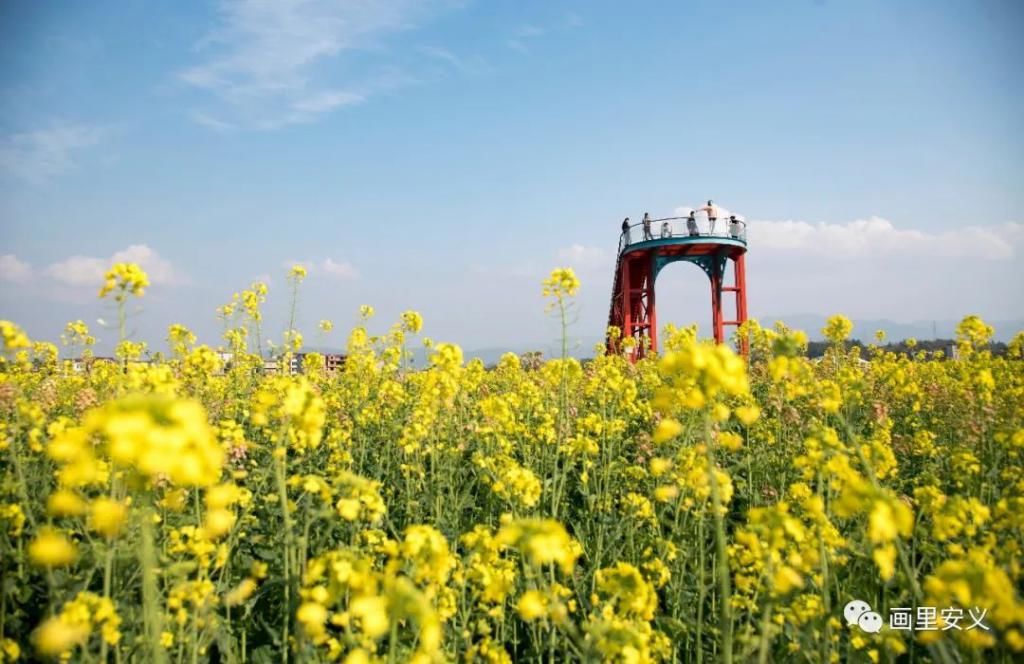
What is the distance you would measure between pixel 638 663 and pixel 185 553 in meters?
2.35

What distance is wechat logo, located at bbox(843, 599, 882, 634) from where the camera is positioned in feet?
9.15

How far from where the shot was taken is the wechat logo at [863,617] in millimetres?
2789

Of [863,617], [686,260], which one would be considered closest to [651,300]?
[686,260]

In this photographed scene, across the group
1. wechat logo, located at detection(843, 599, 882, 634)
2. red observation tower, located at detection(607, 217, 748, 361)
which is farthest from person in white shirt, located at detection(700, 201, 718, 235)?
wechat logo, located at detection(843, 599, 882, 634)

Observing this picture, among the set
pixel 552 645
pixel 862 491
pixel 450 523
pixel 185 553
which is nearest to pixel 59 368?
pixel 185 553

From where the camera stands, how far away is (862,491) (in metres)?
1.89

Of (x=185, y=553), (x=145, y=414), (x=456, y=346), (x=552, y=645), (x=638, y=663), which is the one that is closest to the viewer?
(x=145, y=414)

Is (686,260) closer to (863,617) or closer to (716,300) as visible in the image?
(716,300)

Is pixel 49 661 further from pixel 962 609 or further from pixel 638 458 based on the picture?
pixel 638 458

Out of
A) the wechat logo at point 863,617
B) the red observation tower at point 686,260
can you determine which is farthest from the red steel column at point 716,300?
the wechat logo at point 863,617

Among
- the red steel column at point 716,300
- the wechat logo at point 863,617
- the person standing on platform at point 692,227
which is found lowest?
the wechat logo at point 863,617

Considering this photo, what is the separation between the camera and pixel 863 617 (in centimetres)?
283

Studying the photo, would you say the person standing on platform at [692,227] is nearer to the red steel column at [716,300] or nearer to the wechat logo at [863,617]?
the red steel column at [716,300]

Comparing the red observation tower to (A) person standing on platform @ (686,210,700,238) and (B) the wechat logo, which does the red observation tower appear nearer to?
(A) person standing on platform @ (686,210,700,238)
